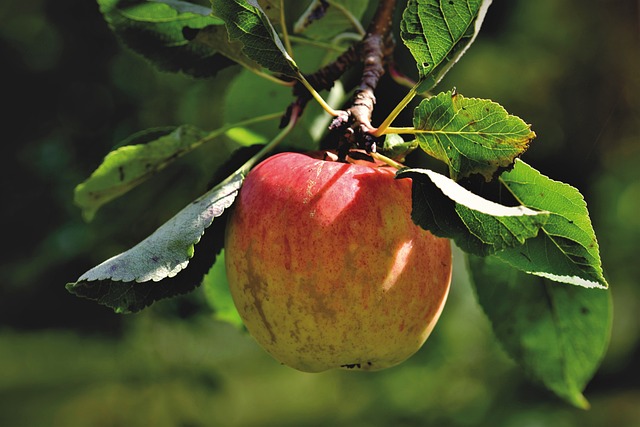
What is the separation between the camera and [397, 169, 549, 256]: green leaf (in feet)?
1.90

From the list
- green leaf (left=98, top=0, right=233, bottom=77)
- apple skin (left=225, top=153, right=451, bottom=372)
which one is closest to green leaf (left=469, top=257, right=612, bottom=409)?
apple skin (left=225, top=153, right=451, bottom=372)

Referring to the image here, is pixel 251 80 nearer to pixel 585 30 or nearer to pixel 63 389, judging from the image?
pixel 585 30

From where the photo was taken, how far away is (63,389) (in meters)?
5.11

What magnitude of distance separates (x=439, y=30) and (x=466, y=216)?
184 millimetres

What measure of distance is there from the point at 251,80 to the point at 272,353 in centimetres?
49

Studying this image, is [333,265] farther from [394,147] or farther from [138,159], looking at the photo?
[138,159]

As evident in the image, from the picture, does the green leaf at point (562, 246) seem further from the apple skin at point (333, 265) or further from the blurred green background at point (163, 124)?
the blurred green background at point (163, 124)

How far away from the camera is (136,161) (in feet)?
2.90

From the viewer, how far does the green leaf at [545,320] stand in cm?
94

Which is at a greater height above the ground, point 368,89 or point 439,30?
point 439,30

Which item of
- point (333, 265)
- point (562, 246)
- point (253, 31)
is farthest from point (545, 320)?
point (253, 31)

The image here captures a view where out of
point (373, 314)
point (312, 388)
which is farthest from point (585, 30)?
point (312, 388)

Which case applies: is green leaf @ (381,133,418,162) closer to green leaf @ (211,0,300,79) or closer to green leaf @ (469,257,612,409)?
green leaf @ (211,0,300,79)

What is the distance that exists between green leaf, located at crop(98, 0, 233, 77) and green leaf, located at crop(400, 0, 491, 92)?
314mm
